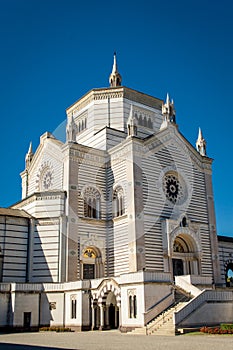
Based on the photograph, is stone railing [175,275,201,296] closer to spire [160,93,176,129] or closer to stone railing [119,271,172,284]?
stone railing [119,271,172,284]

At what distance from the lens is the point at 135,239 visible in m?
32.3

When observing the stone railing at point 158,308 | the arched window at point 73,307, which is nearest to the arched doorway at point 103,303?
the arched window at point 73,307

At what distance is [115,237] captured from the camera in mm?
34906

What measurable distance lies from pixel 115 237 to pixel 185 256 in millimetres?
6504

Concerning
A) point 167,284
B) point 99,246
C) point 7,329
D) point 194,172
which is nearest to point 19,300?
point 7,329

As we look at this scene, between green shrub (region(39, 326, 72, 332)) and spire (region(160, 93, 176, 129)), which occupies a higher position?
spire (region(160, 93, 176, 129))

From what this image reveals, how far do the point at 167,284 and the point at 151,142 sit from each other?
1430 cm

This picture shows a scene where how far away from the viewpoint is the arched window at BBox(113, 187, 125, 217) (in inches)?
1399

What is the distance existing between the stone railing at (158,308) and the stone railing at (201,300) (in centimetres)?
203

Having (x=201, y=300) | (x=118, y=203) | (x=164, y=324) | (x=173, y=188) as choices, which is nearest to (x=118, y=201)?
(x=118, y=203)

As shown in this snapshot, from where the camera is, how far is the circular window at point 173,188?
3698 cm

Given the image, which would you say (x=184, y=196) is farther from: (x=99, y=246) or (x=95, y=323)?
(x=95, y=323)

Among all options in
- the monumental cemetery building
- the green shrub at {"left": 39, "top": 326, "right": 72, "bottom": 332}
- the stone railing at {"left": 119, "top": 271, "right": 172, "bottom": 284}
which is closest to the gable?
the monumental cemetery building

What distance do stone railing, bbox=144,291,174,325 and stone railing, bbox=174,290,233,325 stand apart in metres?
2.03
